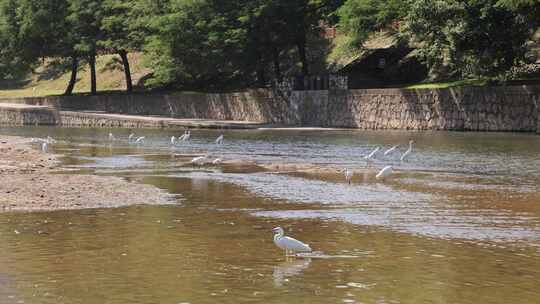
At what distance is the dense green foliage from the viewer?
44.8 meters

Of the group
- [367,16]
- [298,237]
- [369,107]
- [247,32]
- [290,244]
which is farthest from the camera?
[247,32]

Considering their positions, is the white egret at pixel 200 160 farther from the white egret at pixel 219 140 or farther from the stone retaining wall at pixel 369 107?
the stone retaining wall at pixel 369 107

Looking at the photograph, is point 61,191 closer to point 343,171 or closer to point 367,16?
point 343,171

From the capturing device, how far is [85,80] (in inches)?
3546

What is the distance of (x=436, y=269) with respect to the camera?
13.9 metres

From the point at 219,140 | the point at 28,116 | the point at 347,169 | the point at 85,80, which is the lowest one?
the point at 347,169

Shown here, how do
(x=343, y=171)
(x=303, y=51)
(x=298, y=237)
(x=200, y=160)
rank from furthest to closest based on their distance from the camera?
(x=303, y=51), (x=200, y=160), (x=343, y=171), (x=298, y=237)

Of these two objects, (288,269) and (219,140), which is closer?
(288,269)

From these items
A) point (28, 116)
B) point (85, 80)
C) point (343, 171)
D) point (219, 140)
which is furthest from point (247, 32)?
point (343, 171)

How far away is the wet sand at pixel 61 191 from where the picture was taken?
2052 centimetres

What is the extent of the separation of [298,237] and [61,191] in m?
7.64

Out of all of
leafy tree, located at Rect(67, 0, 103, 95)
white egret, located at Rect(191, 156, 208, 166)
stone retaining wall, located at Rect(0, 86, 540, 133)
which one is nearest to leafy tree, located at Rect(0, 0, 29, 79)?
leafy tree, located at Rect(67, 0, 103, 95)

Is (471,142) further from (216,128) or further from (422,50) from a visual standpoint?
(216,128)

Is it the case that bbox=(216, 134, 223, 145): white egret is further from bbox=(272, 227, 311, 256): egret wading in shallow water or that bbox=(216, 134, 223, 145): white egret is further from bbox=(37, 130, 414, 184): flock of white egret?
bbox=(272, 227, 311, 256): egret wading in shallow water
